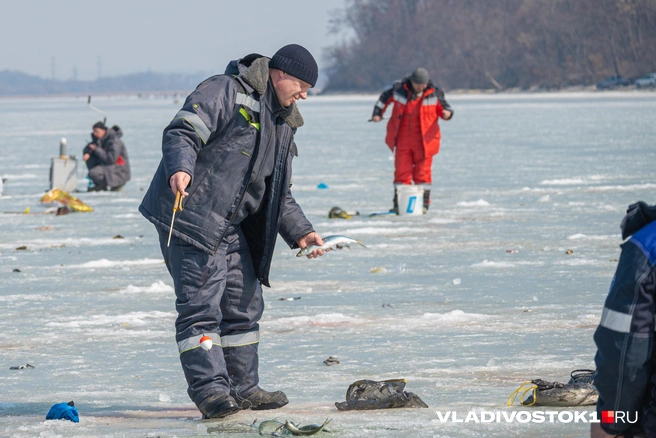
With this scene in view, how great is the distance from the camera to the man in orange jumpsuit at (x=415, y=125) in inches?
507

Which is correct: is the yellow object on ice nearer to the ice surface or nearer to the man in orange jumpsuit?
the ice surface

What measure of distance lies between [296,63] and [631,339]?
2.09 metres

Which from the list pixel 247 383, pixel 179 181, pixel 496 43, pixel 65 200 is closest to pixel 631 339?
pixel 179 181

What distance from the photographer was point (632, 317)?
2.86 meters

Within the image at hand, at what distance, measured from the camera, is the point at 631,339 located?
2.87 meters

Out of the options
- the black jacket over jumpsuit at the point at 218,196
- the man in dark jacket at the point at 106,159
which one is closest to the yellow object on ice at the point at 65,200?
the man in dark jacket at the point at 106,159

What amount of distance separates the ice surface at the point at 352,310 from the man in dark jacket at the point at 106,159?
0.86 meters

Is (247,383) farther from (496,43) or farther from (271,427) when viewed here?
(496,43)

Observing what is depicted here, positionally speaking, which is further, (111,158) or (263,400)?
(111,158)

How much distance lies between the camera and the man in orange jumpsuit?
12.9m

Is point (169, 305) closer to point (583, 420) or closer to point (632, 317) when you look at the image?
point (583, 420)

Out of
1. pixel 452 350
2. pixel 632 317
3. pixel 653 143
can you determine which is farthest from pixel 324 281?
pixel 653 143

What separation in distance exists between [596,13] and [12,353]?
113 meters

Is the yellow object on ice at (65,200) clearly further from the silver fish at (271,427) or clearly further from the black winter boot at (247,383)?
the silver fish at (271,427)
